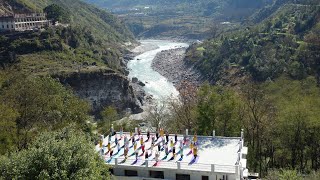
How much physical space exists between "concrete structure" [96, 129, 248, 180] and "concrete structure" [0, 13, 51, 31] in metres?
85.4

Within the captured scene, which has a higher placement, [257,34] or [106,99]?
[257,34]

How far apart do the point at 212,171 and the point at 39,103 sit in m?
24.1

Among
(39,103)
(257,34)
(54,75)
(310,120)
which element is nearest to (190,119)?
(310,120)

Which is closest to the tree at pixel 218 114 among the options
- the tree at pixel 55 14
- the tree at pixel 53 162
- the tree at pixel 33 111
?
the tree at pixel 33 111

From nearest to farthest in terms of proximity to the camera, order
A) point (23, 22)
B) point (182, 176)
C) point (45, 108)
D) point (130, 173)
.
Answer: point (182, 176), point (130, 173), point (45, 108), point (23, 22)

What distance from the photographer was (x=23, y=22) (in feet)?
379

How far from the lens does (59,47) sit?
11156 centimetres

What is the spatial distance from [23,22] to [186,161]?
97.2 meters

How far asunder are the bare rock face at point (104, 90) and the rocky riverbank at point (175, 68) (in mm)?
22810

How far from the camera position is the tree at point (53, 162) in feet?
75.5

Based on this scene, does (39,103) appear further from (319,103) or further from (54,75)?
(54,75)

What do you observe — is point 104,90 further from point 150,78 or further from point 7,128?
point 7,128

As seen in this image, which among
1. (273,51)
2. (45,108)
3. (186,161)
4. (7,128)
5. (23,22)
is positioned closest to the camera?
(186,161)

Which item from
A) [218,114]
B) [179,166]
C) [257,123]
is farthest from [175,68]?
[179,166]
